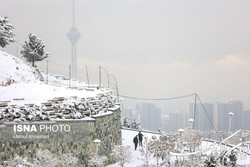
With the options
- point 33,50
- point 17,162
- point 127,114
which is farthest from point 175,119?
point 17,162

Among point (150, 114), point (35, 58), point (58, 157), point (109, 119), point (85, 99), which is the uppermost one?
point (35, 58)

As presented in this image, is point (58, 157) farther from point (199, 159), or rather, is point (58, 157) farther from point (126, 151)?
point (199, 159)

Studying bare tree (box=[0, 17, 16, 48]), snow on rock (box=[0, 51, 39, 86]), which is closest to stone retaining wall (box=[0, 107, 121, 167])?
snow on rock (box=[0, 51, 39, 86])

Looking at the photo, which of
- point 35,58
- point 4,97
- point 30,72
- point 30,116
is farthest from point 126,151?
point 35,58

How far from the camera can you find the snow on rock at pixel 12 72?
57.0 feet

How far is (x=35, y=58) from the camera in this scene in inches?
1062

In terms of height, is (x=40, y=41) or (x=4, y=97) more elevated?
(x=40, y=41)

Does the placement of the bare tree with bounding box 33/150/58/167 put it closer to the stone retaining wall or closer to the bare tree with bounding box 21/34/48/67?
the stone retaining wall

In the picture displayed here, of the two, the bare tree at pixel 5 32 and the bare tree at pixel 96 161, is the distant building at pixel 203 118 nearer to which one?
the bare tree at pixel 96 161

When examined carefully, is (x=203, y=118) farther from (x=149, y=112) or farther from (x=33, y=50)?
(x=149, y=112)

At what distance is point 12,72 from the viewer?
18344 millimetres

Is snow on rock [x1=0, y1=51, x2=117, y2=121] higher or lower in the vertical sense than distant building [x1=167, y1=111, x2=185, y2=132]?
higher

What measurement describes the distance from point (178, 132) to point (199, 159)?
2102 mm

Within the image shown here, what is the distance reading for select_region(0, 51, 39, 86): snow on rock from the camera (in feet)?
57.0
